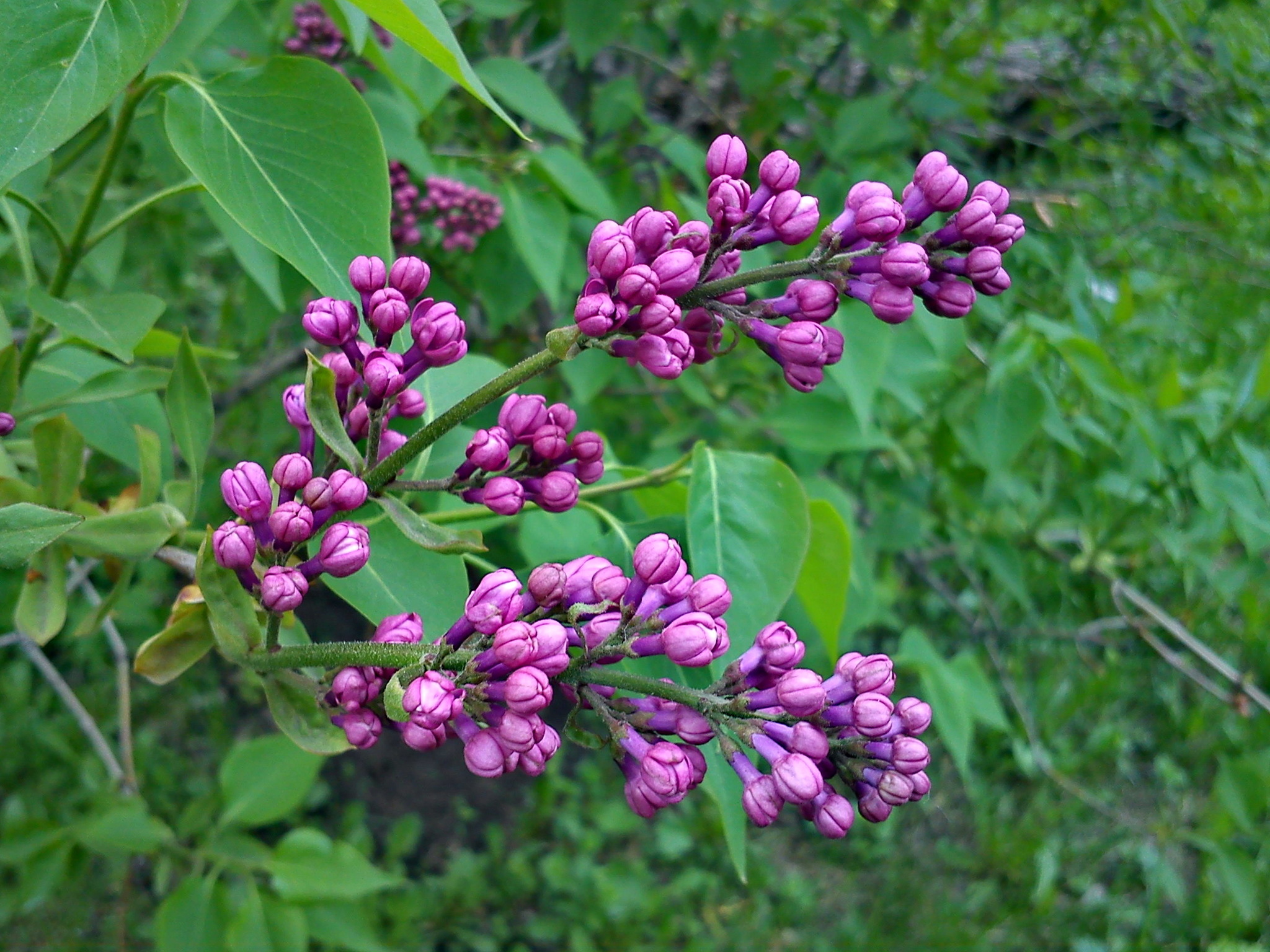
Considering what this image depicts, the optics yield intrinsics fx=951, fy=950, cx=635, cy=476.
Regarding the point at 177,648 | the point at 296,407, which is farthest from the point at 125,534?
the point at 296,407

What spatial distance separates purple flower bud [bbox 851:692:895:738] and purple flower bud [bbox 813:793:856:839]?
7 centimetres

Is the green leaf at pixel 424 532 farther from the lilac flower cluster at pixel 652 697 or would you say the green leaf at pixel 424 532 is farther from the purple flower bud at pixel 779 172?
the purple flower bud at pixel 779 172

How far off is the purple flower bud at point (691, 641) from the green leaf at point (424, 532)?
197mm

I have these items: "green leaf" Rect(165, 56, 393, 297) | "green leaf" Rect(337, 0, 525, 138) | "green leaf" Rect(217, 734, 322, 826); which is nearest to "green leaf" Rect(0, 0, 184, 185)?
"green leaf" Rect(165, 56, 393, 297)

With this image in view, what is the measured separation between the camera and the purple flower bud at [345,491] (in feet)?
2.97

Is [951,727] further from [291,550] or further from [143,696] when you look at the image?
[143,696]

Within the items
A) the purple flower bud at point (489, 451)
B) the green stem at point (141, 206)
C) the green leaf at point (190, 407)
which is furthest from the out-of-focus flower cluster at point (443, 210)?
the purple flower bud at point (489, 451)

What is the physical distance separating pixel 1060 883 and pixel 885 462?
302 centimetres

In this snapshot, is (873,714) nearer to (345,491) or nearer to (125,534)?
(345,491)

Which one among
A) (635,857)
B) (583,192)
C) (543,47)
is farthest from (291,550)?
(635,857)

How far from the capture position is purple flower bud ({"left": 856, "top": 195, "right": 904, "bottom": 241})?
92cm

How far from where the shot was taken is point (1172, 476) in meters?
2.56

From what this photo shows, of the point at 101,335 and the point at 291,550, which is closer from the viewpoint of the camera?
the point at 291,550

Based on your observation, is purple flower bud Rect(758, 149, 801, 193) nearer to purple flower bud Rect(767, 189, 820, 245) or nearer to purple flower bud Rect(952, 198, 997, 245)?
purple flower bud Rect(767, 189, 820, 245)
